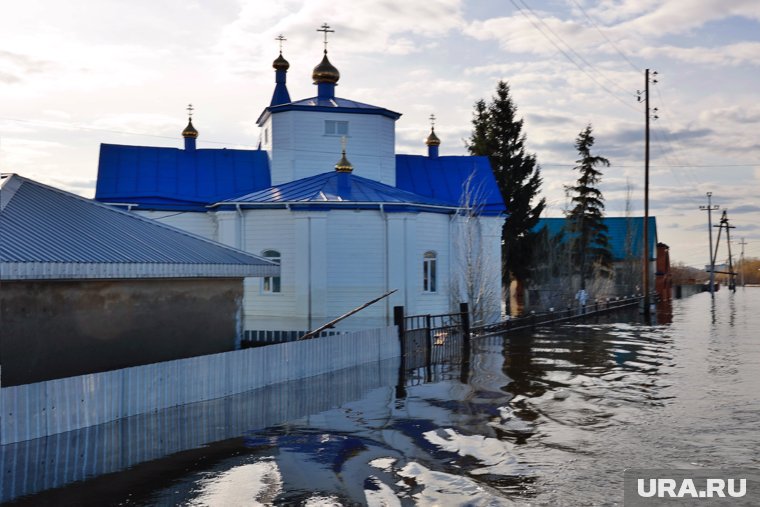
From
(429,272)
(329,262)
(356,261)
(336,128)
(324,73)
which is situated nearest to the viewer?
(329,262)

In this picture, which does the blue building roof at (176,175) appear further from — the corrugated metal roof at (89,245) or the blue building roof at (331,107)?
the corrugated metal roof at (89,245)

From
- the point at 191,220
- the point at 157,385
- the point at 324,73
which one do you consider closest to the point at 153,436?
the point at 157,385

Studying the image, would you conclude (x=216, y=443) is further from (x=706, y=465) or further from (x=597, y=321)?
(x=597, y=321)

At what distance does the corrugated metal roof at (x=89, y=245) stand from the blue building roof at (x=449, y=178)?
16.4 metres

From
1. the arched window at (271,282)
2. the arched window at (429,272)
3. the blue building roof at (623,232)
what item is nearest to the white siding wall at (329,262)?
the arched window at (271,282)

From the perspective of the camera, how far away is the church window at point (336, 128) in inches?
1267

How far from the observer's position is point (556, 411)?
1405 centimetres

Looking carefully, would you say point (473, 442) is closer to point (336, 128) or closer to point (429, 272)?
point (429, 272)

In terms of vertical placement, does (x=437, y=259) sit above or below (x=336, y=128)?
below

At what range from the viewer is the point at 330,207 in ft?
90.5

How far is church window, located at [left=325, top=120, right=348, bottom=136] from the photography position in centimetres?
3219

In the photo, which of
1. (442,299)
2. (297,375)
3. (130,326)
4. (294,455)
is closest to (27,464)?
(294,455)

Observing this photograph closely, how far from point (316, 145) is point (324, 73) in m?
3.83

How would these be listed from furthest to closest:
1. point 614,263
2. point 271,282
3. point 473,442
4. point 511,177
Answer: point 614,263
point 511,177
point 271,282
point 473,442
